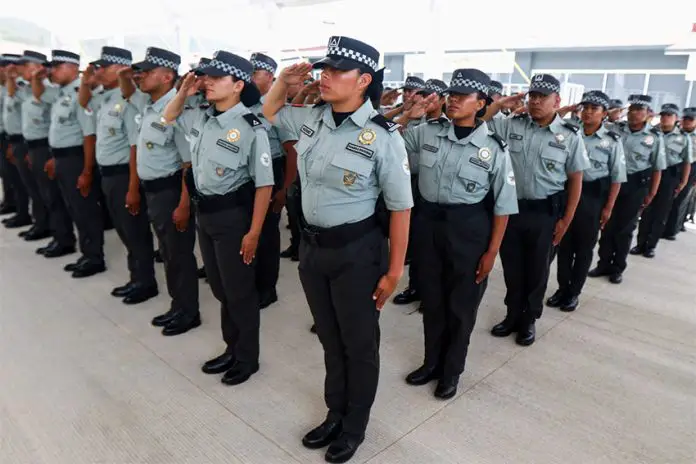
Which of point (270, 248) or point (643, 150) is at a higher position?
point (643, 150)

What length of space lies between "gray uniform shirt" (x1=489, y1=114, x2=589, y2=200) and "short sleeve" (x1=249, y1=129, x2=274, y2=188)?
59.1 inches

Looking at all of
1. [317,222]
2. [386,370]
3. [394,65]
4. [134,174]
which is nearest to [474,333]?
[386,370]

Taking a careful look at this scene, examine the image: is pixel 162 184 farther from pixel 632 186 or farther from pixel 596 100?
pixel 632 186

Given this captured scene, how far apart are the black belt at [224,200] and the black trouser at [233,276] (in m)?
0.02

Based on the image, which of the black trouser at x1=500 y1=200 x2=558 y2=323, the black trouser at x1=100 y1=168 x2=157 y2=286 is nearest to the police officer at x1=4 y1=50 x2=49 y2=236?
the black trouser at x1=100 y1=168 x2=157 y2=286

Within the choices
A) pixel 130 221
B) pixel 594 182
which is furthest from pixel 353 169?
pixel 594 182

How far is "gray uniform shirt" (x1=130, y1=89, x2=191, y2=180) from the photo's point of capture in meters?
2.70

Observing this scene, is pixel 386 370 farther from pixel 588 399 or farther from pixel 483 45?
pixel 483 45

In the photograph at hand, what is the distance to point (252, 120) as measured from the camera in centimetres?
214

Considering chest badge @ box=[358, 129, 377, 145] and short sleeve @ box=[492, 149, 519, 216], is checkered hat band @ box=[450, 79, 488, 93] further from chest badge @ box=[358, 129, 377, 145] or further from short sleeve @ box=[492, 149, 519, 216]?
chest badge @ box=[358, 129, 377, 145]

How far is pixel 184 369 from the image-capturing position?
253 centimetres

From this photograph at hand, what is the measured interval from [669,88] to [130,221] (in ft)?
38.4

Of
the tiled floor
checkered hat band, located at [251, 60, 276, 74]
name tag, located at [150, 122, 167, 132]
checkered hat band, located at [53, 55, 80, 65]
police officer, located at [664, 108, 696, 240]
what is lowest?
the tiled floor

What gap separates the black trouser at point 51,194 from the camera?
408 cm
